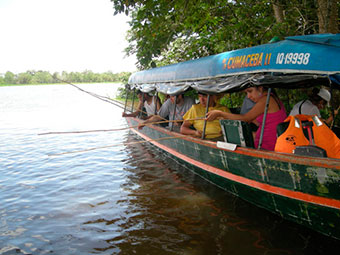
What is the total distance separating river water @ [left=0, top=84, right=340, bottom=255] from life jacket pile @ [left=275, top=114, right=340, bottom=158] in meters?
1.09

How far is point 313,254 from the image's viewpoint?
372 centimetres

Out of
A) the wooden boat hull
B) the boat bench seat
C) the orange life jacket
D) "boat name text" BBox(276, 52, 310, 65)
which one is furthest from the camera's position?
the boat bench seat

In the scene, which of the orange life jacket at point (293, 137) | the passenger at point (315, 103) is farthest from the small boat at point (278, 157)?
the passenger at point (315, 103)

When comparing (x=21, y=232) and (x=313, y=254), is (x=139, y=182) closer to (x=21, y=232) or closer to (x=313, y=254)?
(x=21, y=232)

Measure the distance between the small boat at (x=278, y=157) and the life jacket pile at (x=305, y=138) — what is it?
25cm

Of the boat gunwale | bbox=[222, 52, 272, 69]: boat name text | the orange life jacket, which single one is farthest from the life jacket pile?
bbox=[222, 52, 272, 69]: boat name text

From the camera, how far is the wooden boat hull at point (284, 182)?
11.7ft

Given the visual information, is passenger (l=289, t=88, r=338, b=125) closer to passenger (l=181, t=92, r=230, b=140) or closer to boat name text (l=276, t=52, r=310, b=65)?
boat name text (l=276, t=52, r=310, b=65)

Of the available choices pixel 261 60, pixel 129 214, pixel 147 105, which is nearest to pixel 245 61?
pixel 261 60

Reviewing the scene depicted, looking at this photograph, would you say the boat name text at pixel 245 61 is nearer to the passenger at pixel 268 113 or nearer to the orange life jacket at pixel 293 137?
the passenger at pixel 268 113

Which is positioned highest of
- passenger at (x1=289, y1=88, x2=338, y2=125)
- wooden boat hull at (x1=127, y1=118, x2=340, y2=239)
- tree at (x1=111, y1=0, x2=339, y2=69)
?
tree at (x1=111, y1=0, x2=339, y2=69)

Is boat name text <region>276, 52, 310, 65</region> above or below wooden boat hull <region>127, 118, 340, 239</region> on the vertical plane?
above

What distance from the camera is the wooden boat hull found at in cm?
358

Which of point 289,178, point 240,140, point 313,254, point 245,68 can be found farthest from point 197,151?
point 313,254
